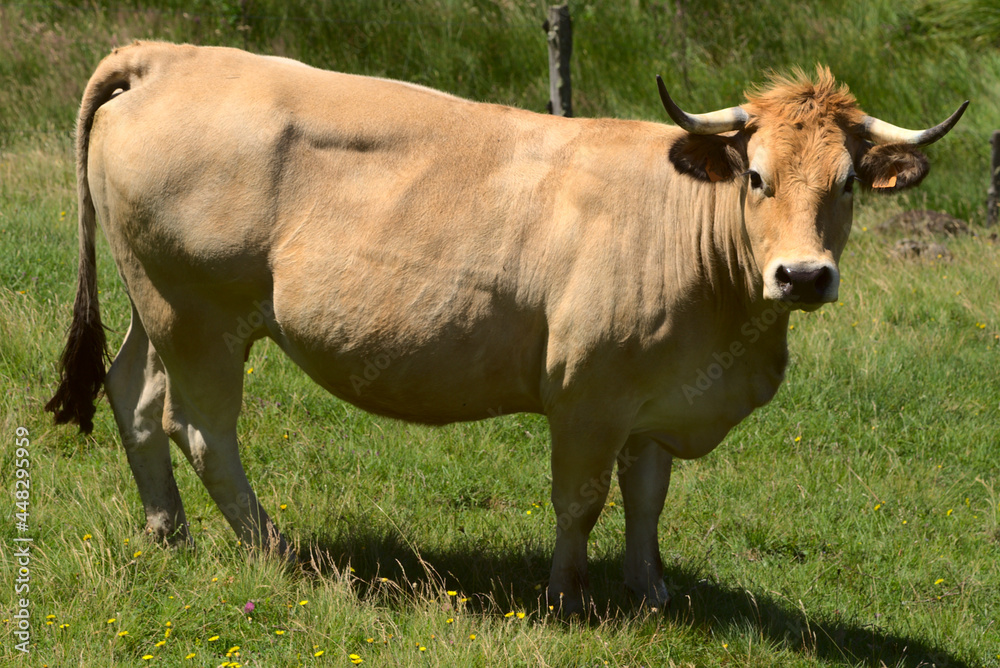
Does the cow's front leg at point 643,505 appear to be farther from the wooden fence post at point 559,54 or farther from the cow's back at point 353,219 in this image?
the wooden fence post at point 559,54

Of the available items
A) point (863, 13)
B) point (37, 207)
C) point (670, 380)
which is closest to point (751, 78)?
point (863, 13)

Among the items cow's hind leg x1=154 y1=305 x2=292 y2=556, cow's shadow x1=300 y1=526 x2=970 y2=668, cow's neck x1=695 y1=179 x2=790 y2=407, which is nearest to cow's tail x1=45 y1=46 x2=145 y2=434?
cow's hind leg x1=154 y1=305 x2=292 y2=556

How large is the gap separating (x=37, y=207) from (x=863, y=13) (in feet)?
39.3

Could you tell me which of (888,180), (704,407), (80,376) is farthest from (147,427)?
(888,180)

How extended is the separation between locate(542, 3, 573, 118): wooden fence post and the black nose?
659 cm

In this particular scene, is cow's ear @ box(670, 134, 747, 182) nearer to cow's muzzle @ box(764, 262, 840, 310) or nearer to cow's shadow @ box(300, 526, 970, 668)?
cow's muzzle @ box(764, 262, 840, 310)

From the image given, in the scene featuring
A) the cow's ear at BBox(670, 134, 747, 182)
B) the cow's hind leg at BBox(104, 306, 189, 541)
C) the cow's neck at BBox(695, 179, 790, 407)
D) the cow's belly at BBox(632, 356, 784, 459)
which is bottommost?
the cow's hind leg at BBox(104, 306, 189, 541)

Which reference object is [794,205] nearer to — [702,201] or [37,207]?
[702,201]

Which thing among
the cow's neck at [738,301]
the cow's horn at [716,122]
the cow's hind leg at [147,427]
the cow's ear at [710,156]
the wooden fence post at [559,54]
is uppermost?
the wooden fence post at [559,54]

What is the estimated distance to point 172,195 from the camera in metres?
4.34

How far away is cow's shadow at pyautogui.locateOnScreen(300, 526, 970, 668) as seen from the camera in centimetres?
448

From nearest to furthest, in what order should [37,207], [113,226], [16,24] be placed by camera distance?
[113,226] < [37,207] < [16,24]

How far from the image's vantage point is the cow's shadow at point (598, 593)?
14.7 ft

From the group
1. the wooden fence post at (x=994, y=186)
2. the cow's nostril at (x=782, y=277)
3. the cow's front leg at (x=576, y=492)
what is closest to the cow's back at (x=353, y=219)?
the cow's front leg at (x=576, y=492)
